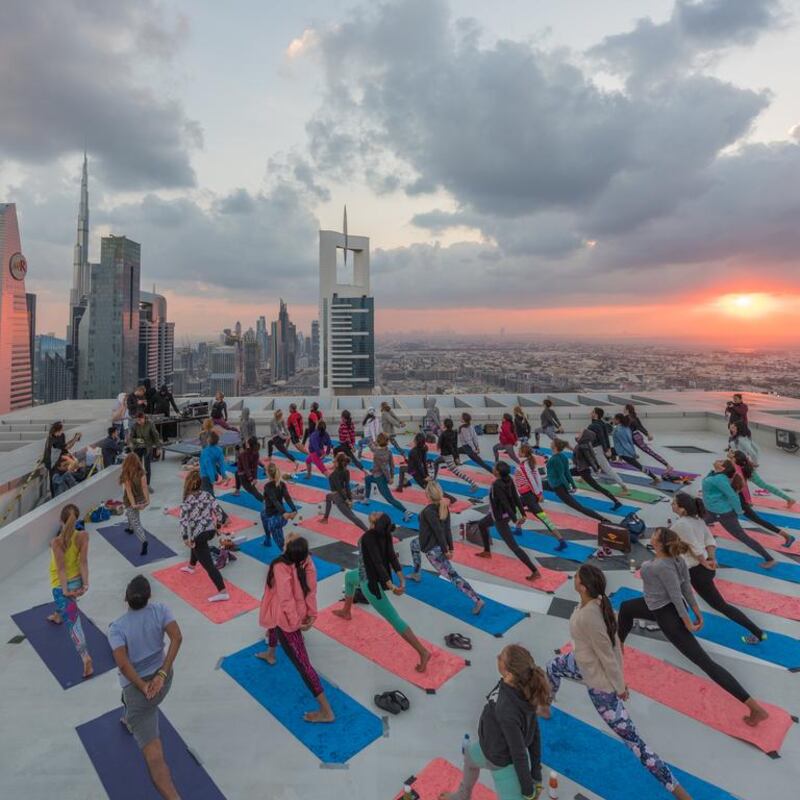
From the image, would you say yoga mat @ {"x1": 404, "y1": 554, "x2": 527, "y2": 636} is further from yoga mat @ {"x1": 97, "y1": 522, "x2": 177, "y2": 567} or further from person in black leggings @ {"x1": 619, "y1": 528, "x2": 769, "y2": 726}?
yoga mat @ {"x1": 97, "y1": 522, "x2": 177, "y2": 567}

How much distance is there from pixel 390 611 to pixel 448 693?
920 millimetres

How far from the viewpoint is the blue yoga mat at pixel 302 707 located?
372cm

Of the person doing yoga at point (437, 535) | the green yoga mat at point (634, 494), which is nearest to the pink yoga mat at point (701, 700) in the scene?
the person doing yoga at point (437, 535)

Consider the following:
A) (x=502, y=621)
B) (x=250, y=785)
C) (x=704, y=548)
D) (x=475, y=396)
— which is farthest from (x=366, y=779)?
(x=475, y=396)

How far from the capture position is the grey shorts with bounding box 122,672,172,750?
10.0 feet

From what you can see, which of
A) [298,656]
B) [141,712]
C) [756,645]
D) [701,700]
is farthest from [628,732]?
[141,712]

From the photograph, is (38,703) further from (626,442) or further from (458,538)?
(626,442)

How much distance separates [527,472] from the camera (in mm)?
7590

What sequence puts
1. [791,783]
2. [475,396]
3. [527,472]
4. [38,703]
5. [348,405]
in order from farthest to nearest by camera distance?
1. [475,396]
2. [348,405]
3. [527,472]
4. [38,703]
5. [791,783]

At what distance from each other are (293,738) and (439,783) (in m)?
1.29

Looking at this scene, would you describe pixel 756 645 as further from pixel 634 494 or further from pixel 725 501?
pixel 634 494

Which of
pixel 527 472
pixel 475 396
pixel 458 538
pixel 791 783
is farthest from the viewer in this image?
pixel 475 396

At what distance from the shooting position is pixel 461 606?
597 cm

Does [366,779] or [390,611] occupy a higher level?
[390,611]
